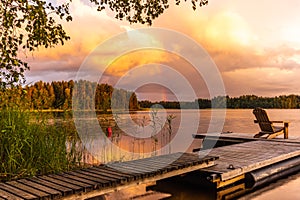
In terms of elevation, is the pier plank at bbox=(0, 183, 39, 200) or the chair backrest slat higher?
the chair backrest slat

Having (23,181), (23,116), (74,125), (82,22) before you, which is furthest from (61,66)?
(23,181)

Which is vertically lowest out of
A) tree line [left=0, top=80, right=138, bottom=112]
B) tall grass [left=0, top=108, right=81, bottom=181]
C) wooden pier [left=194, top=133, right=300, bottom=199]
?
wooden pier [left=194, top=133, right=300, bottom=199]

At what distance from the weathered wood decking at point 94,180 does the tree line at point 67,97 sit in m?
1.09

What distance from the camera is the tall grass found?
4.77m

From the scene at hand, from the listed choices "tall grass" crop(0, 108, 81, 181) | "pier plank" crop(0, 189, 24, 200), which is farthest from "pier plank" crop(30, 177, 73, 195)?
"tall grass" crop(0, 108, 81, 181)

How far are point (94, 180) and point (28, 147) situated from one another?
4.30 feet

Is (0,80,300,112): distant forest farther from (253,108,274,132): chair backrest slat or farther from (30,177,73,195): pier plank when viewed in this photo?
(253,108,274,132): chair backrest slat

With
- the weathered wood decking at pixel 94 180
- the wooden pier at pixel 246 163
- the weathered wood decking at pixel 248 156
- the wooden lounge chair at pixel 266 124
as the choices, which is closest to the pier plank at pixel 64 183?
the weathered wood decking at pixel 94 180

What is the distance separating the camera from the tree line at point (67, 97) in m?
5.48

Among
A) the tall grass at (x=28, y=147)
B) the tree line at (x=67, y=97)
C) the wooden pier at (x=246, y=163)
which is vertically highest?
the tree line at (x=67, y=97)

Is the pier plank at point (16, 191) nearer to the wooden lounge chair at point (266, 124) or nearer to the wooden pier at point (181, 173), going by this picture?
the wooden pier at point (181, 173)

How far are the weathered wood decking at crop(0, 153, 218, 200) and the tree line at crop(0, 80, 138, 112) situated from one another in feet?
3.59

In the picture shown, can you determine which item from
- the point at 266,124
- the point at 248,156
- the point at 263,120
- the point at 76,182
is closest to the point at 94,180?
the point at 76,182

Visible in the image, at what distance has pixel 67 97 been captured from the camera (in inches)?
263
